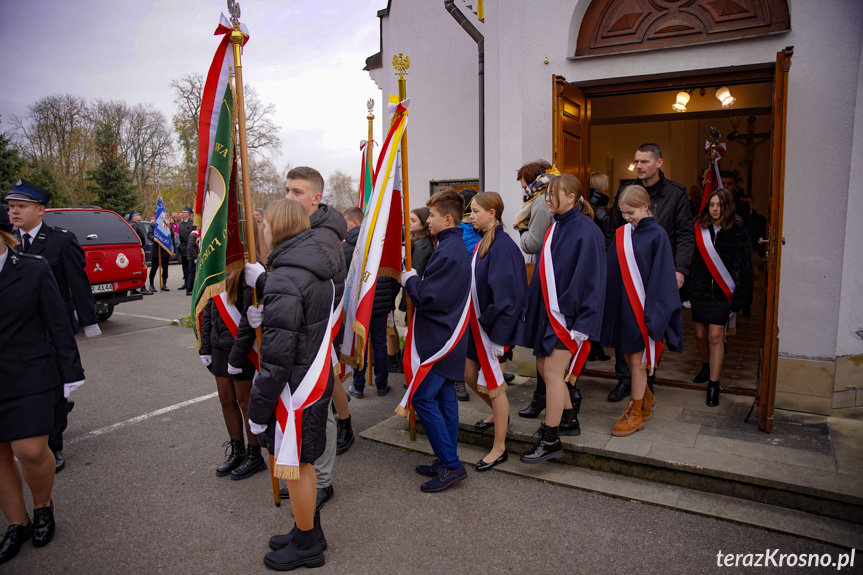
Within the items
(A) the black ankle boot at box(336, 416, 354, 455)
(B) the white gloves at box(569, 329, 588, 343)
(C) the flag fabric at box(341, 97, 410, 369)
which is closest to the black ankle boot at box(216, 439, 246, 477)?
(A) the black ankle boot at box(336, 416, 354, 455)

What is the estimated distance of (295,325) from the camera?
2828mm

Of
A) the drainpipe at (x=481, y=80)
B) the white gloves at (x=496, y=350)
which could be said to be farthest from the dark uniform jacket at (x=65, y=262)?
the drainpipe at (x=481, y=80)

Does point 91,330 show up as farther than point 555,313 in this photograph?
Yes

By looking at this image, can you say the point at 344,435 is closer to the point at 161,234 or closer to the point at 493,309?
the point at 493,309

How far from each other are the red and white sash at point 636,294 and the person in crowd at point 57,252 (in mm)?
4069

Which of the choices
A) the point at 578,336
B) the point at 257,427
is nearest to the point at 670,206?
the point at 578,336

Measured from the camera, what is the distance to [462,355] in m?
3.92

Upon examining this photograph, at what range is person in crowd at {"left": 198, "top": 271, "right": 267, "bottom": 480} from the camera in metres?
3.83

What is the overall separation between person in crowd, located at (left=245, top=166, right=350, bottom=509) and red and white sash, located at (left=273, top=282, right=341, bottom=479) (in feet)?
1.59

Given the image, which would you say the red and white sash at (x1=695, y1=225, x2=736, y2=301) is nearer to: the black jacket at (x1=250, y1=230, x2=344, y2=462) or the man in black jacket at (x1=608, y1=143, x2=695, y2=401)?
the man in black jacket at (x1=608, y1=143, x2=695, y2=401)

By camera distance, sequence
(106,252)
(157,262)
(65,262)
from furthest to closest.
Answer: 1. (157,262)
2. (106,252)
3. (65,262)

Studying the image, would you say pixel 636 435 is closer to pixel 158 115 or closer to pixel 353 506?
pixel 353 506

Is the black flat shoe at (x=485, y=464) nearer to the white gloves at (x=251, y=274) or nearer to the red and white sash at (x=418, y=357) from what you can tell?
the red and white sash at (x=418, y=357)

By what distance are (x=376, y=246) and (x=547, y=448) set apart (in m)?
1.86
